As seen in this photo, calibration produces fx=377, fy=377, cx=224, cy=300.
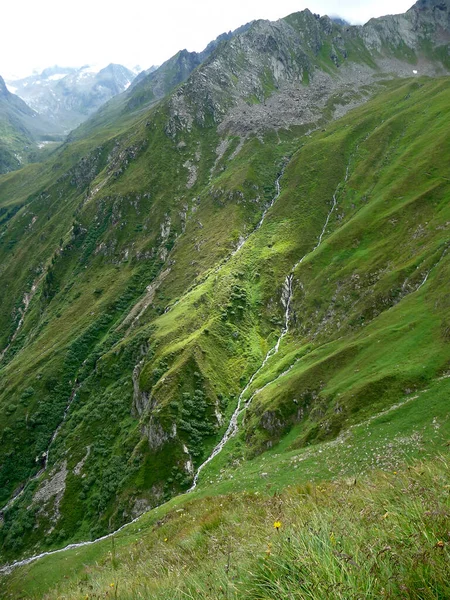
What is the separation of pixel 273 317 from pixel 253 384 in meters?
27.3

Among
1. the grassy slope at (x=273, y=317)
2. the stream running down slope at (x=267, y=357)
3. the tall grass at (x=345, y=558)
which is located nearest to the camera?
the tall grass at (x=345, y=558)

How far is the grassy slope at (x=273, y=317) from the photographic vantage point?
2377 inches

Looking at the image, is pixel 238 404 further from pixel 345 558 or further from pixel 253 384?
pixel 345 558

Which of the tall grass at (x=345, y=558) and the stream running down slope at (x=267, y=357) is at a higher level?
the tall grass at (x=345, y=558)

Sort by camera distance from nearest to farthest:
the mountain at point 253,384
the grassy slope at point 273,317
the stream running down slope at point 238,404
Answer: the mountain at point 253,384
the grassy slope at point 273,317
the stream running down slope at point 238,404

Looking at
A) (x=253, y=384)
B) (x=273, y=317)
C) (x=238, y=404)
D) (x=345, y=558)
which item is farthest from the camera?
(x=273, y=317)

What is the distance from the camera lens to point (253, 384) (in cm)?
8706

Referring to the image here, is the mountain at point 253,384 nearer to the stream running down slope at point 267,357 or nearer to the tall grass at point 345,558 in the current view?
the tall grass at point 345,558

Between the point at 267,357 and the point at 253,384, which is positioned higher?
the point at 267,357

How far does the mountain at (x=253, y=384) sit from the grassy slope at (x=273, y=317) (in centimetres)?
58

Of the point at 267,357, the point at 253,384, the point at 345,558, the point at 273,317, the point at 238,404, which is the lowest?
the point at 238,404

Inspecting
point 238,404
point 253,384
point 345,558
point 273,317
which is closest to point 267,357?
point 253,384

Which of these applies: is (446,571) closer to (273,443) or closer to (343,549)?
(343,549)

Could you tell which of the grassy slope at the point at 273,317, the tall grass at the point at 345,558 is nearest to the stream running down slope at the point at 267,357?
the grassy slope at the point at 273,317
